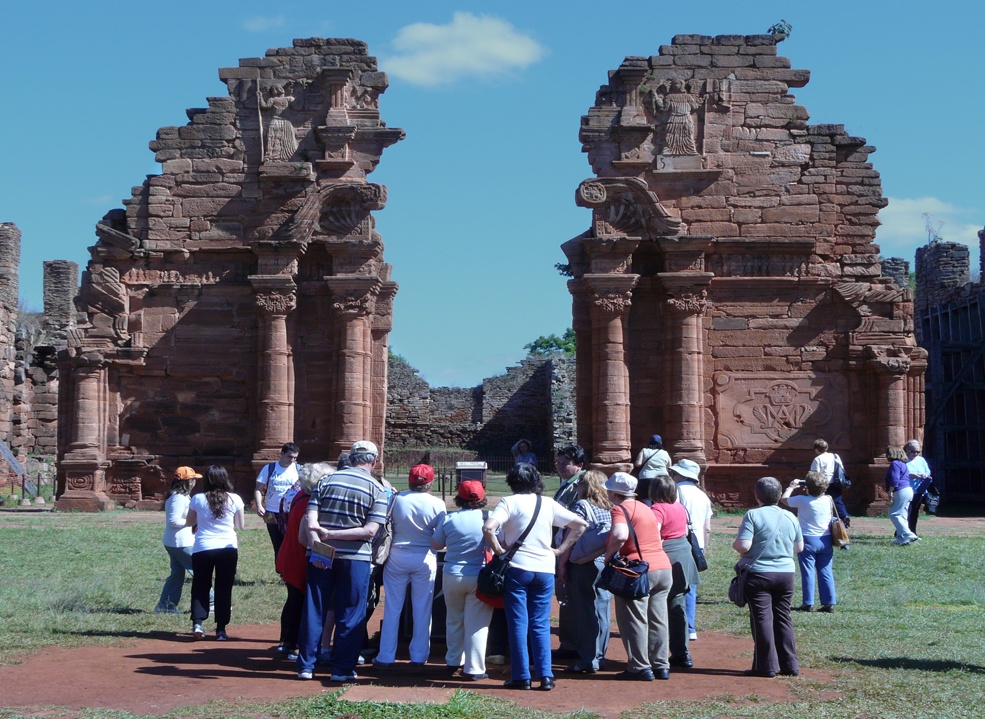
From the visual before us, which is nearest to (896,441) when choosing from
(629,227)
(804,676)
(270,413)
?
(629,227)

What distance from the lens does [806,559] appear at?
11711 mm

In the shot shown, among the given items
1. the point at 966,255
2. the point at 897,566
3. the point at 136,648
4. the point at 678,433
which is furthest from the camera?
the point at 966,255

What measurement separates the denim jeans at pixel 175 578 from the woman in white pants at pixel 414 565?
2.88 meters

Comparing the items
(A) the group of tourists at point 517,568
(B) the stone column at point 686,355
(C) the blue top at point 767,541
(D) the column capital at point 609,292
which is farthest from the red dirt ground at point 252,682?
(D) the column capital at point 609,292

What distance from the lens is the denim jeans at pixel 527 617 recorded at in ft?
27.8

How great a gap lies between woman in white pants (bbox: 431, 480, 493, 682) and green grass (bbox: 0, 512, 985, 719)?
553 mm

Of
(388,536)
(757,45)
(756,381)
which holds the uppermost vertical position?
(757,45)

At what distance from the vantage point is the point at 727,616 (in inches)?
462

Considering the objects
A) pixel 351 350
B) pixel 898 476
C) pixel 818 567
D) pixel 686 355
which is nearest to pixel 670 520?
pixel 818 567

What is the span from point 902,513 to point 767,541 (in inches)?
345

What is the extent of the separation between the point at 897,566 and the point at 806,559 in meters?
3.66

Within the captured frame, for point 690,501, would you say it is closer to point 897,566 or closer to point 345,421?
point 897,566

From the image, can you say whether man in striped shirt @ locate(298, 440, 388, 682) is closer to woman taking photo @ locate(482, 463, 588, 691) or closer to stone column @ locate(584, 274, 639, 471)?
woman taking photo @ locate(482, 463, 588, 691)

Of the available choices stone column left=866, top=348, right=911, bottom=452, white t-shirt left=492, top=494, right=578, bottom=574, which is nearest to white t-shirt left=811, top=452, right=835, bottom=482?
stone column left=866, top=348, right=911, bottom=452
